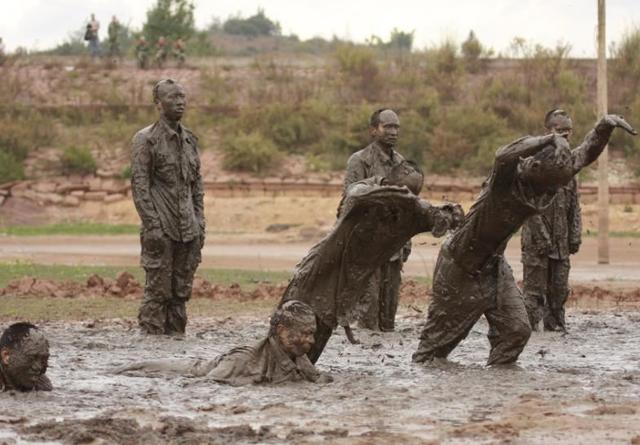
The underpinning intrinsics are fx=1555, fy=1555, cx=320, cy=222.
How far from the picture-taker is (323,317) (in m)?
10.9

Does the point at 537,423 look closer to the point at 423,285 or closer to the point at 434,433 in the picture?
the point at 434,433

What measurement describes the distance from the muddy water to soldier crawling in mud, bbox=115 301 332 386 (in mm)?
131

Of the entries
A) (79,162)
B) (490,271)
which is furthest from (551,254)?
(79,162)

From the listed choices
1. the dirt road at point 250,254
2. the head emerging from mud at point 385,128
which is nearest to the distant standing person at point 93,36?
the dirt road at point 250,254

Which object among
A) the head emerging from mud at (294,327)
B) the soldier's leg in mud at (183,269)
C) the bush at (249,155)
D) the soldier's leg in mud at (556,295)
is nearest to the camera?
the head emerging from mud at (294,327)

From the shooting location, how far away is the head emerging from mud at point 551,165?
10.2 metres

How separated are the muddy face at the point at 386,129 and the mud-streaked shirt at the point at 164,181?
6.14 feet

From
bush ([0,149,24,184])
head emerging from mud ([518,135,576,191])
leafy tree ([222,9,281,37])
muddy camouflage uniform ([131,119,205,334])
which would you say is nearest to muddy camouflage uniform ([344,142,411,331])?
muddy camouflage uniform ([131,119,205,334])

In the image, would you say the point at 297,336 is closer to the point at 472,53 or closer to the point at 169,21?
the point at 472,53

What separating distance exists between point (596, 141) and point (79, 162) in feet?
97.8

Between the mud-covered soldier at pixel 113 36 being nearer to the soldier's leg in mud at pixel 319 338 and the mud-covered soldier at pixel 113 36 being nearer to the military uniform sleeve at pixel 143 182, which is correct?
the military uniform sleeve at pixel 143 182

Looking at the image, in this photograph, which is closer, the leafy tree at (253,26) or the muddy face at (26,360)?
the muddy face at (26,360)

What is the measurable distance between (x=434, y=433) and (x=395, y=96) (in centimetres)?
3549

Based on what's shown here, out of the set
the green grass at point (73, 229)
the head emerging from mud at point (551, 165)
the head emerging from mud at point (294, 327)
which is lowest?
the green grass at point (73, 229)
